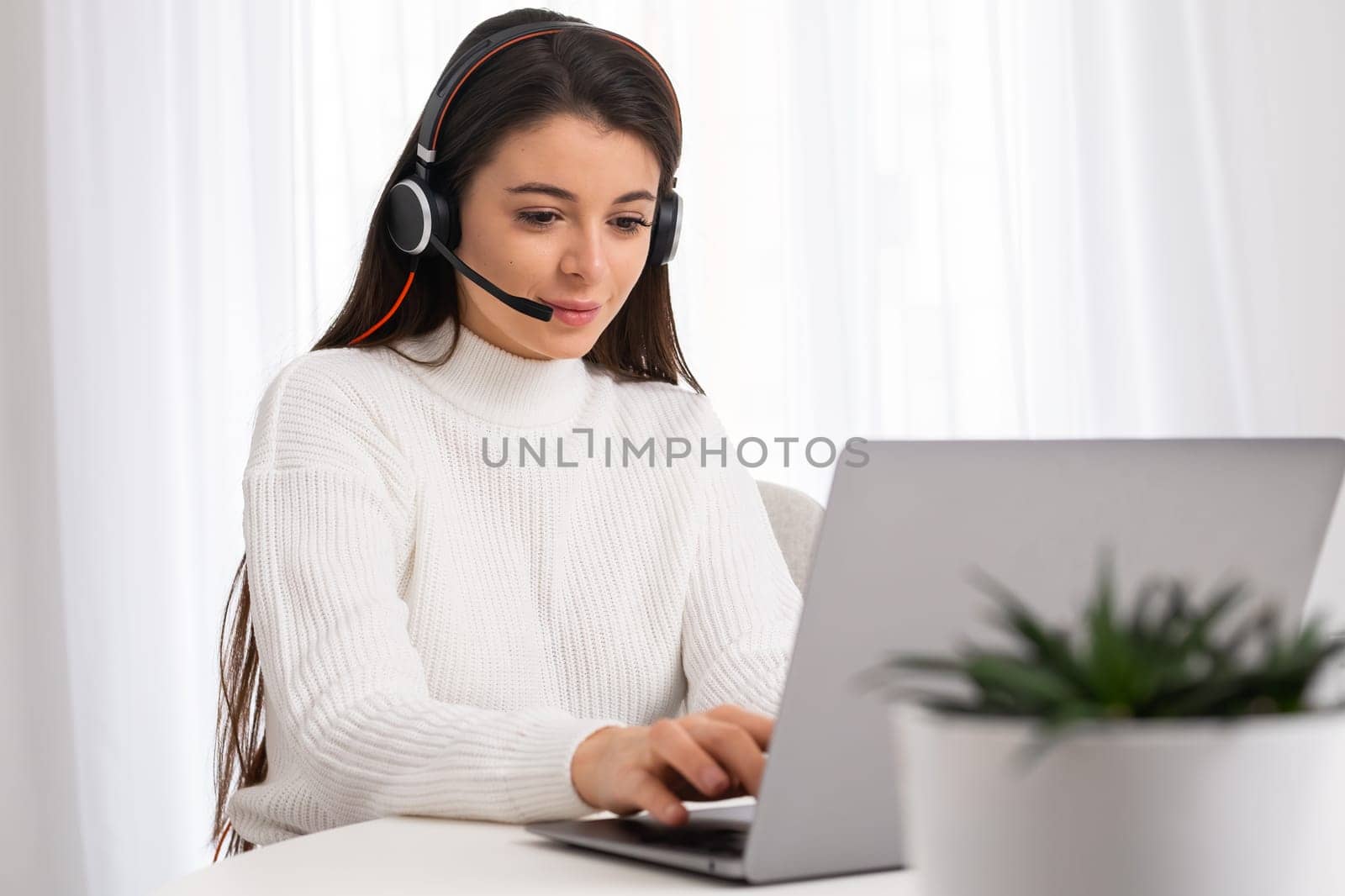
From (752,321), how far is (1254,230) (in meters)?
0.98

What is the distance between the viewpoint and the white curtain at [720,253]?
2578mm

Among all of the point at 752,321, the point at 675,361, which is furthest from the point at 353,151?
the point at 675,361

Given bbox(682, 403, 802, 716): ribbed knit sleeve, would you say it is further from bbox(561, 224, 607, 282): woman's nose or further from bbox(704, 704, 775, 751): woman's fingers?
bbox(704, 704, 775, 751): woman's fingers

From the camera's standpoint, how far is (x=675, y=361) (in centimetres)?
173

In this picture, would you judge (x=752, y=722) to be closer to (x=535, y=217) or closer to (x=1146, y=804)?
(x=1146, y=804)

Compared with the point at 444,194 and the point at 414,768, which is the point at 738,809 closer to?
the point at 414,768

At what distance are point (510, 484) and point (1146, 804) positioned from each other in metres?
1.13

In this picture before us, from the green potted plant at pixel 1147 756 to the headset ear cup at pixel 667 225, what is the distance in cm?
118

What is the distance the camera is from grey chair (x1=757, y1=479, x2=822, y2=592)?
165 cm

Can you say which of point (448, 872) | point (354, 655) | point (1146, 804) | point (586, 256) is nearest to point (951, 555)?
point (1146, 804)

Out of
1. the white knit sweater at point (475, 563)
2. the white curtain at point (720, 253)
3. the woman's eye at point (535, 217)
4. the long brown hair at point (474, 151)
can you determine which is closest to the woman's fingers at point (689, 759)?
the white knit sweater at point (475, 563)

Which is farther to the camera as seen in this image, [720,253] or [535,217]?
[720,253]

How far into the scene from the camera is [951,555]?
0.63 metres

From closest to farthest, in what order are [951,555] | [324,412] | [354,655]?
[951,555] < [354,655] < [324,412]
